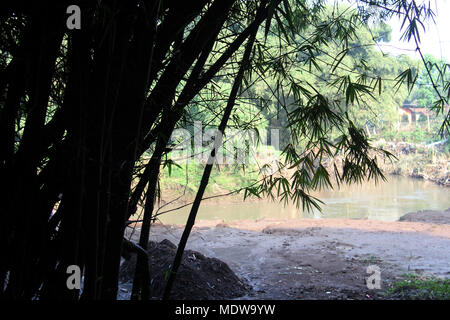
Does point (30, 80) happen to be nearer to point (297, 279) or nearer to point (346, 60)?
point (297, 279)

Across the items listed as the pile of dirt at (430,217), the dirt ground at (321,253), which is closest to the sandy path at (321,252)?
the dirt ground at (321,253)

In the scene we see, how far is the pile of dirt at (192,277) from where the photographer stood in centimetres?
376

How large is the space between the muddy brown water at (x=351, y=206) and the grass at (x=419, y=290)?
603 cm

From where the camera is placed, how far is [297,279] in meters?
4.75

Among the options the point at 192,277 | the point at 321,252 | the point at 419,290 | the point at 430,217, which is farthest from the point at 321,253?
the point at 430,217

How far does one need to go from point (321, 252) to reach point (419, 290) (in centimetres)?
204

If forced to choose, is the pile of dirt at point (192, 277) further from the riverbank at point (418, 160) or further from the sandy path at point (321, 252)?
the riverbank at point (418, 160)

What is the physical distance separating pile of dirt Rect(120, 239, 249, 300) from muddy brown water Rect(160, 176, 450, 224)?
6426 mm

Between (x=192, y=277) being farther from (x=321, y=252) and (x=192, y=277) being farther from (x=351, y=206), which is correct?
(x=351, y=206)

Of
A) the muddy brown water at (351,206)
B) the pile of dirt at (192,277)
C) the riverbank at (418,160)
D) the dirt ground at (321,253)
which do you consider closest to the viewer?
the pile of dirt at (192,277)

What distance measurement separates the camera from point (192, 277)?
12.9 feet

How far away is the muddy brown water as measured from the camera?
38.5 ft

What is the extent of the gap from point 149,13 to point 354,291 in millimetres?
3740

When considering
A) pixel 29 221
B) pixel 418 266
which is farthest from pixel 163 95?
pixel 418 266
